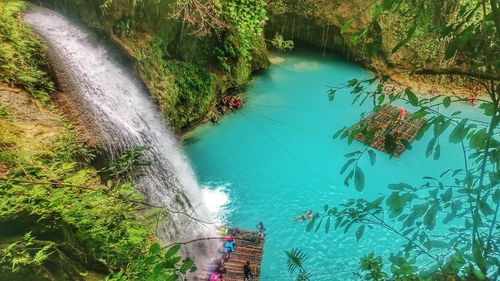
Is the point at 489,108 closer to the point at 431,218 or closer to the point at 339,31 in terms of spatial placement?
the point at 431,218

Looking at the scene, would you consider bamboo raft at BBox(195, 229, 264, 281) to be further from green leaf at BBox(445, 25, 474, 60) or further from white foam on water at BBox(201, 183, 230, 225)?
green leaf at BBox(445, 25, 474, 60)

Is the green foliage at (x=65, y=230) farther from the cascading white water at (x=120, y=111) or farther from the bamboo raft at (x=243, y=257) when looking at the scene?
the bamboo raft at (x=243, y=257)

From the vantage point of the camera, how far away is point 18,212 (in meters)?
2.61

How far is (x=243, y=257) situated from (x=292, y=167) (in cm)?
273

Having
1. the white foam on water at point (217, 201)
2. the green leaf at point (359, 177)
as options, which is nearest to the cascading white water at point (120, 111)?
the white foam on water at point (217, 201)

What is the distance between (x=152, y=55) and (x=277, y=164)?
3749 mm

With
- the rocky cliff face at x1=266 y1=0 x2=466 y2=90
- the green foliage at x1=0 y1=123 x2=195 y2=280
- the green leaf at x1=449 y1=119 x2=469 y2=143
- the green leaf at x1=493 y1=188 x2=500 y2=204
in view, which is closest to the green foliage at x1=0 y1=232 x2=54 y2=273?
the green foliage at x1=0 y1=123 x2=195 y2=280

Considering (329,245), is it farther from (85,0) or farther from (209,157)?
(85,0)

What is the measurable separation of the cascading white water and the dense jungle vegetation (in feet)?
1.36

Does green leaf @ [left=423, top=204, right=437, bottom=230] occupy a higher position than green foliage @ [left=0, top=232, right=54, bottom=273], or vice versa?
green leaf @ [left=423, top=204, right=437, bottom=230]

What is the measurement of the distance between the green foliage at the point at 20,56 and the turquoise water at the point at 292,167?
387 centimetres

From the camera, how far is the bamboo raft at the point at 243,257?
637 centimetres

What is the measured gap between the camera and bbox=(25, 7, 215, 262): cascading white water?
5.95 meters

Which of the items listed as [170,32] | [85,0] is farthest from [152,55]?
[85,0]
